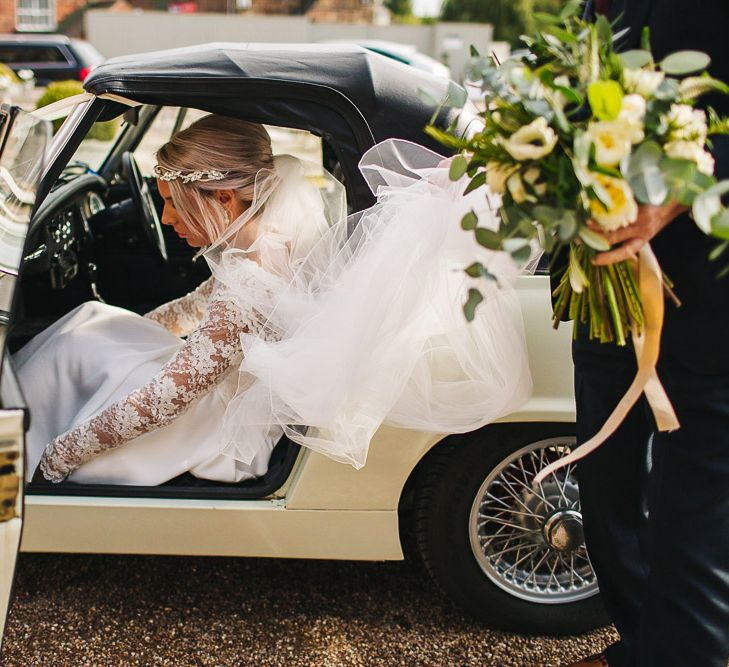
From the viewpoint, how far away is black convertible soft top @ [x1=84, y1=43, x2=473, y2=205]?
215cm

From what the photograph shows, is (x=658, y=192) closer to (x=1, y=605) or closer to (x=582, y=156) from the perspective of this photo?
(x=582, y=156)

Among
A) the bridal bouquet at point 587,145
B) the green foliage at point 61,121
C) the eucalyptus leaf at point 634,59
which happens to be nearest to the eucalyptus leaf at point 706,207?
the bridal bouquet at point 587,145

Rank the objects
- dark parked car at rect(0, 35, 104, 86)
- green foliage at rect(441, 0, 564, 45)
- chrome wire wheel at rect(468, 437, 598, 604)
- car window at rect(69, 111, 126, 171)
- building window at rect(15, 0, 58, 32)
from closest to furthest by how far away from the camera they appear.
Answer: chrome wire wheel at rect(468, 437, 598, 604), car window at rect(69, 111, 126, 171), dark parked car at rect(0, 35, 104, 86), building window at rect(15, 0, 58, 32), green foliage at rect(441, 0, 564, 45)

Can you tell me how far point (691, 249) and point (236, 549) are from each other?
1417mm

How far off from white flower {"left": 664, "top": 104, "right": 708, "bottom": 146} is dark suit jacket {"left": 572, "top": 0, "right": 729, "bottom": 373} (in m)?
0.18

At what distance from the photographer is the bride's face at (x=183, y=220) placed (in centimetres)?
243

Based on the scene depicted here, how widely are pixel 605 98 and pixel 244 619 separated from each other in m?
1.86

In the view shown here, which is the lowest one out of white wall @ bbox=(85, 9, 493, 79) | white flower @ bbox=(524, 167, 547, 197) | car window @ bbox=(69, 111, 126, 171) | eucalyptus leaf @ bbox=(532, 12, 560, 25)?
white wall @ bbox=(85, 9, 493, 79)

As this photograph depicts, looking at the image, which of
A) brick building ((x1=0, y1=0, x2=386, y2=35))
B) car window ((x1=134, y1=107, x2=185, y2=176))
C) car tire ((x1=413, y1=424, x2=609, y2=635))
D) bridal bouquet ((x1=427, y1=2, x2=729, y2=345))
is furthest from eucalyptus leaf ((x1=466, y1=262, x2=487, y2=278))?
brick building ((x1=0, y1=0, x2=386, y2=35))

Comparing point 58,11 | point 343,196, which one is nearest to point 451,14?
point 58,11

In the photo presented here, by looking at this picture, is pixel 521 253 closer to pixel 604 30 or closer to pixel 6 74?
pixel 604 30

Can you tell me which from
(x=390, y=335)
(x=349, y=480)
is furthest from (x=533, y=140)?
(x=349, y=480)

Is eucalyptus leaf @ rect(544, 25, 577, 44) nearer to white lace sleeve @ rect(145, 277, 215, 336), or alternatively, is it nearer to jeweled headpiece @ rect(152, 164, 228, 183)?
jeweled headpiece @ rect(152, 164, 228, 183)

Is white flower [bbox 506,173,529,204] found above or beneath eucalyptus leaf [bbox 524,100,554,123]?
beneath
